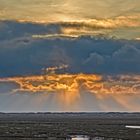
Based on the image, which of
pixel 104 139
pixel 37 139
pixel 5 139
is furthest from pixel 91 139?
pixel 5 139

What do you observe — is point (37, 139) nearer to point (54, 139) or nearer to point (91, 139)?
point (54, 139)

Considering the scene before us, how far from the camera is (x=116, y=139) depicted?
103812 millimetres

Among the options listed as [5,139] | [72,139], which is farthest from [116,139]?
[5,139]

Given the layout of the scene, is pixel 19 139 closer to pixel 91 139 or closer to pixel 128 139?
pixel 91 139

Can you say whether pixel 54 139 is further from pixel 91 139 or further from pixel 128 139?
pixel 128 139

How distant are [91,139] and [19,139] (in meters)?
15.2

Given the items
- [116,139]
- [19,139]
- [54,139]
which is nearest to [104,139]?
[116,139]

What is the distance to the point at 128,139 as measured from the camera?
10356cm

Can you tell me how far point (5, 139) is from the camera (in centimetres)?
10181

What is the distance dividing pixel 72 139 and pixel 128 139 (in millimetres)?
11881

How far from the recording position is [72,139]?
105 m

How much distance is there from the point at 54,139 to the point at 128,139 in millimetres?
15605

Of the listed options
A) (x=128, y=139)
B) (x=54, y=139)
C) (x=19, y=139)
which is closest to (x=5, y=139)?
(x=19, y=139)

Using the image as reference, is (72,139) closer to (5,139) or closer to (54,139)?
(54,139)
